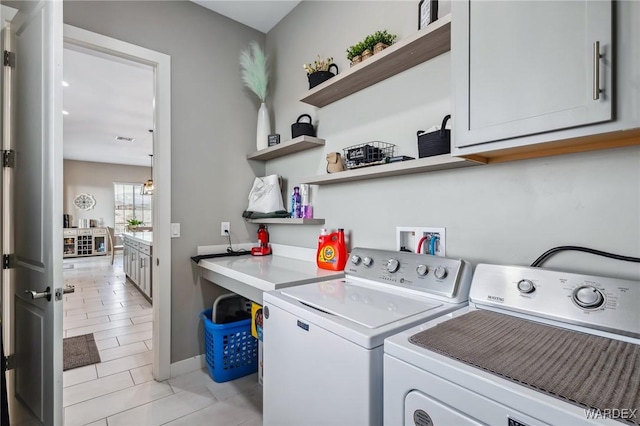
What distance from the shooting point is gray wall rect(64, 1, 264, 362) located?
2291mm

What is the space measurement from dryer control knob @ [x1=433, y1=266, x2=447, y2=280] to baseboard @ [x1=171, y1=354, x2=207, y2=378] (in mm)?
2012

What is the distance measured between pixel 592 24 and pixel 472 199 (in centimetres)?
73

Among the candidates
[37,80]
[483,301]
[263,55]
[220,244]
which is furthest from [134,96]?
[483,301]

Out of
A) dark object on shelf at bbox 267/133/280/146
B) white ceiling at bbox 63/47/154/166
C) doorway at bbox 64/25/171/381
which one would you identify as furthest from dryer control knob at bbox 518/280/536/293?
white ceiling at bbox 63/47/154/166

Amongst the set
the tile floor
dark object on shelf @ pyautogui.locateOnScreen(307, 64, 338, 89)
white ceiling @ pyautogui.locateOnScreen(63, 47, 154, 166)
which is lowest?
the tile floor

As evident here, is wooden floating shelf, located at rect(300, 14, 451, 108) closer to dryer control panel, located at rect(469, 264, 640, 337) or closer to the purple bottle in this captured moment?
the purple bottle

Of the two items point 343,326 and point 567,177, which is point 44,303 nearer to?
point 343,326

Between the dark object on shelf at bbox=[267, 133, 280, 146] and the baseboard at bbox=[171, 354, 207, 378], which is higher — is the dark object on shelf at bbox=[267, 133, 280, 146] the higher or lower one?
the higher one

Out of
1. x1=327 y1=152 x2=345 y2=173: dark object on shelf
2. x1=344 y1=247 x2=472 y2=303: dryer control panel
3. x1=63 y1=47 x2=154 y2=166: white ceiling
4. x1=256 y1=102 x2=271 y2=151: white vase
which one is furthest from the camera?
x1=63 y1=47 x2=154 y2=166: white ceiling

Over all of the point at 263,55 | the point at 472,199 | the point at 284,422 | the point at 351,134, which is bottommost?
the point at 284,422

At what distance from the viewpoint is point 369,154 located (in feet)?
5.69

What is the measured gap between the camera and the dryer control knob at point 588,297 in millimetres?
920

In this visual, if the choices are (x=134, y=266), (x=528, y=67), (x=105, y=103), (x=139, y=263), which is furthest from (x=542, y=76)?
(x=134, y=266)

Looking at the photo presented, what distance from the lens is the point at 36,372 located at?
1.43 metres
